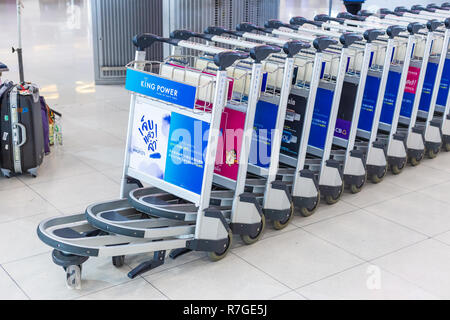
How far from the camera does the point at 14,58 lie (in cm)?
1126

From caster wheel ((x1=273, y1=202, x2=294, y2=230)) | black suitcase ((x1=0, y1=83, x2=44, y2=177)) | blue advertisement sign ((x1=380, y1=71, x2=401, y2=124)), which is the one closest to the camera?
caster wheel ((x1=273, y1=202, x2=294, y2=230))

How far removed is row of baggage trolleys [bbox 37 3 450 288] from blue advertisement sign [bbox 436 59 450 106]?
51cm

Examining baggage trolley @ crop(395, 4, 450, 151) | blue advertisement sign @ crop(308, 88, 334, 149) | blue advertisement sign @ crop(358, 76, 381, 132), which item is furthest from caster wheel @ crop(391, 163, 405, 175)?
blue advertisement sign @ crop(308, 88, 334, 149)

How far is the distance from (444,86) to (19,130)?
4370 millimetres

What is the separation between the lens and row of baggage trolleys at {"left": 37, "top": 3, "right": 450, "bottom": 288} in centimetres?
396

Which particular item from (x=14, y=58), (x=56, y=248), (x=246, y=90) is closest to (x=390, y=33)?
(x=246, y=90)

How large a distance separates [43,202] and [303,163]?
7.17 feet

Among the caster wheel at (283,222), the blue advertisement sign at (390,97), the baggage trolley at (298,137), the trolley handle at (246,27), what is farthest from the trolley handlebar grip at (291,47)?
the blue advertisement sign at (390,97)

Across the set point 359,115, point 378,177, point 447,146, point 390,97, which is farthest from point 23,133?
point 447,146

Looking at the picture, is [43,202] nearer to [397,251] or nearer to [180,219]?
[180,219]

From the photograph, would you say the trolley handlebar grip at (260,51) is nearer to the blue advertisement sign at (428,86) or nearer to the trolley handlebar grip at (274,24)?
the trolley handlebar grip at (274,24)

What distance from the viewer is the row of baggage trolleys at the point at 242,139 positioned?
3.96 m

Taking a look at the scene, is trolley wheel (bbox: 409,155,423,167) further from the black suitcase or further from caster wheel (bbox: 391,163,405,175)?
the black suitcase

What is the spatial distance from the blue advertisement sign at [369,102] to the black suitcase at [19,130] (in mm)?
3001
